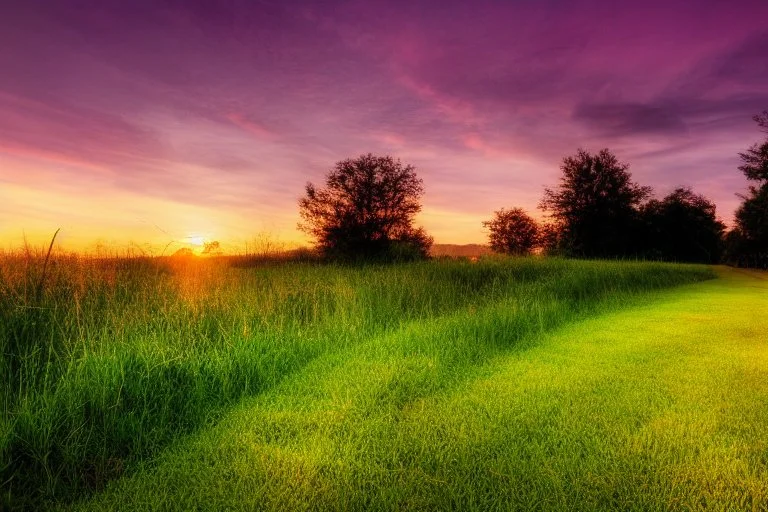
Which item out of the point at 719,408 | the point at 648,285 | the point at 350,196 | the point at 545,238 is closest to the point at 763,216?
the point at 545,238

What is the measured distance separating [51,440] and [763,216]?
3868cm

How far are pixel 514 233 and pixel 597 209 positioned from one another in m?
6.50

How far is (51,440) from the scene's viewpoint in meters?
3.82

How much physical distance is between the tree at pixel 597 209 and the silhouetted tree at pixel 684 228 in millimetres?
2296

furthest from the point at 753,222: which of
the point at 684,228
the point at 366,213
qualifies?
the point at 366,213

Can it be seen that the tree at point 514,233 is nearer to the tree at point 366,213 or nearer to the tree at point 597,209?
the tree at point 597,209

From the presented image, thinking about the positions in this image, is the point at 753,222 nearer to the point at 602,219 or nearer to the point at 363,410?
the point at 602,219

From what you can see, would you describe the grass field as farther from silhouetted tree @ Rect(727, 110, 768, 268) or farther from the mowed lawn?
silhouetted tree @ Rect(727, 110, 768, 268)

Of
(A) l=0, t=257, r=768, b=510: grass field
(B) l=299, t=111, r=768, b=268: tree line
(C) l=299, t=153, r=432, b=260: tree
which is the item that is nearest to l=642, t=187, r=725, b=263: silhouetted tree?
(B) l=299, t=111, r=768, b=268: tree line

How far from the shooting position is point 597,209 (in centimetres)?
3891

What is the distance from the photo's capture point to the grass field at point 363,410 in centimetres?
321

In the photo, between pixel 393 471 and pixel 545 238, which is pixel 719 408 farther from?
pixel 545 238

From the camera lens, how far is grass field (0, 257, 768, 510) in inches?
126

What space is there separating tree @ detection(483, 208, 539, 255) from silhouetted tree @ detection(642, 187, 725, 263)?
8891 mm
